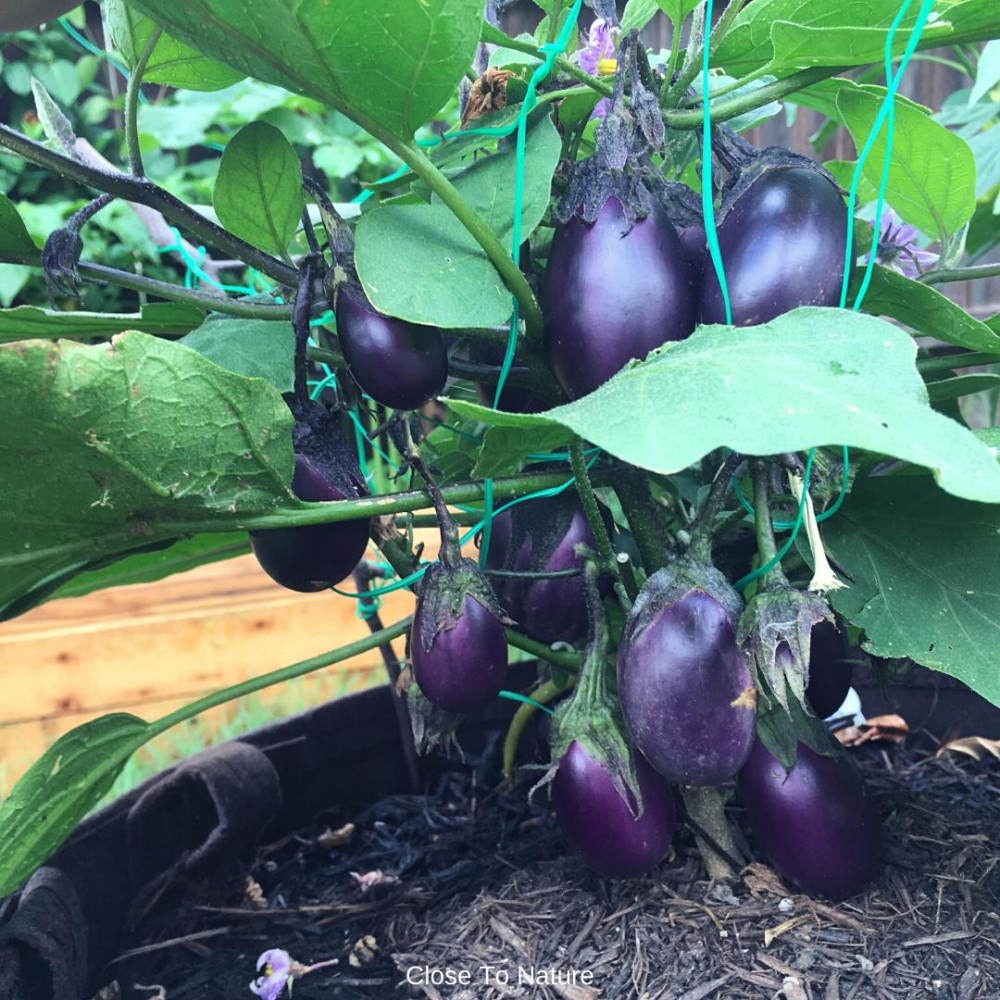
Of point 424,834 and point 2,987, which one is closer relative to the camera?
point 2,987

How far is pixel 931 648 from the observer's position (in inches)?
13.5

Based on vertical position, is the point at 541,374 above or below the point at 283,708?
above

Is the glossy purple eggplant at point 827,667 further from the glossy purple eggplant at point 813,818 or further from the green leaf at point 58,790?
the green leaf at point 58,790

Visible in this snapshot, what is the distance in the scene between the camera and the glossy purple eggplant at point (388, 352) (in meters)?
0.34

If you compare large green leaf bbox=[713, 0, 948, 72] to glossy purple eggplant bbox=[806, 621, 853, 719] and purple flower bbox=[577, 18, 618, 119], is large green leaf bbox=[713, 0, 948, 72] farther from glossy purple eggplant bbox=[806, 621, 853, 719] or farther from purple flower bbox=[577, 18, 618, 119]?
glossy purple eggplant bbox=[806, 621, 853, 719]

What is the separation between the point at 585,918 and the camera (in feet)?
1.48

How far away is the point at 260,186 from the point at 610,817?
322 millimetres

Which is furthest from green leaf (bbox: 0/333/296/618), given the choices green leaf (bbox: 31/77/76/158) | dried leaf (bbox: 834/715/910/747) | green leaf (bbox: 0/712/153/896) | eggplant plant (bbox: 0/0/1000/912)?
dried leaf (bbox: 834/715/910/747)

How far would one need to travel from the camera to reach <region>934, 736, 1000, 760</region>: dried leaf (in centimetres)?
60

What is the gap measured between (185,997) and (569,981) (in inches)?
8.0

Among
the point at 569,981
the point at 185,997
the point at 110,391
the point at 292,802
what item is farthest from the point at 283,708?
the point at 110,391

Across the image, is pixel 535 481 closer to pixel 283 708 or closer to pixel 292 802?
pixel 292 802

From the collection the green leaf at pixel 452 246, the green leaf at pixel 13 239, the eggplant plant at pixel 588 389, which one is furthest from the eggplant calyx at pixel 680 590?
the green leaf at pixel 13 239

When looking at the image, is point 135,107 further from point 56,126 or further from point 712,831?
point 712,831
